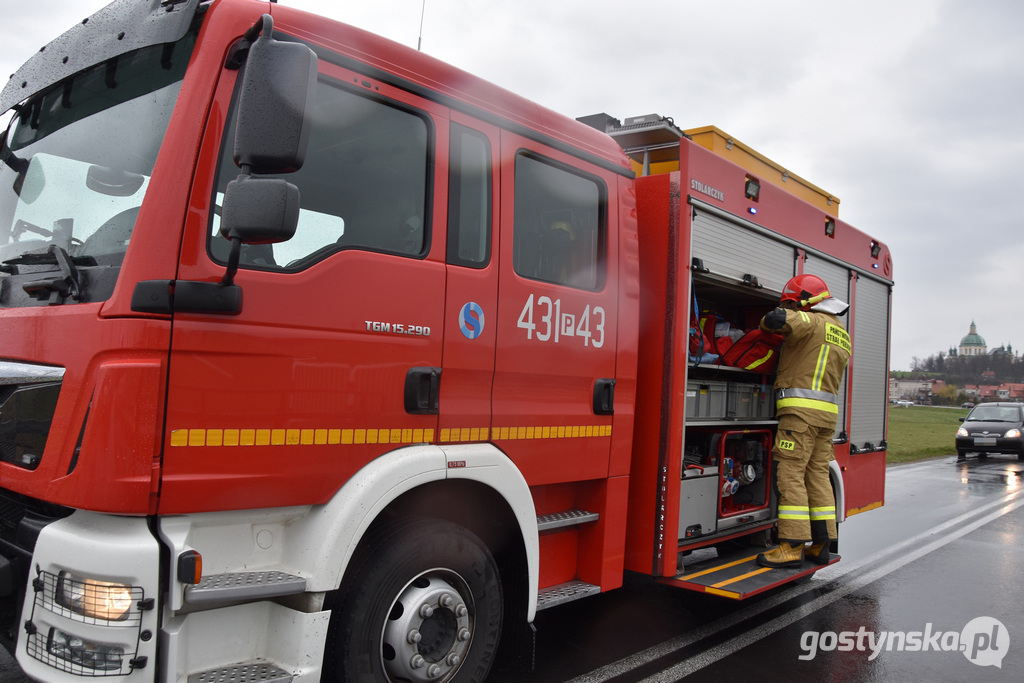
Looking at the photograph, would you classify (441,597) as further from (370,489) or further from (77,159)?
(77,159)

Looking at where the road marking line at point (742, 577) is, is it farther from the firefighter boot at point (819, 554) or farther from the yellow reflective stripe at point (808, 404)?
the yellow reflective stripe at point (808, 404)

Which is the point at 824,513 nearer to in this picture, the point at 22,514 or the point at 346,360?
the point at 346,360

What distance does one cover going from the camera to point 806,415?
5156mm

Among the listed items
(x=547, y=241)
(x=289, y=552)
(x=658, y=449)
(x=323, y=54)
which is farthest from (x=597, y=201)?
(x=289, y=552)

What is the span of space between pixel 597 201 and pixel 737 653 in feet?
8.99

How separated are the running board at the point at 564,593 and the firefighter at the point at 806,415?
1776 mm

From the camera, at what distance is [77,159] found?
9.12 ft

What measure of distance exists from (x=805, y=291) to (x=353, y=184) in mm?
3760

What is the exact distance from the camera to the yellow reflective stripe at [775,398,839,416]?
203 inches

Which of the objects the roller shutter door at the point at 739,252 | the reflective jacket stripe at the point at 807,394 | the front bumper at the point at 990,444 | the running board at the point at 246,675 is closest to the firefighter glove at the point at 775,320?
the roller shutter door at the point at 739,252

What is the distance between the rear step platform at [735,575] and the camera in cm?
425

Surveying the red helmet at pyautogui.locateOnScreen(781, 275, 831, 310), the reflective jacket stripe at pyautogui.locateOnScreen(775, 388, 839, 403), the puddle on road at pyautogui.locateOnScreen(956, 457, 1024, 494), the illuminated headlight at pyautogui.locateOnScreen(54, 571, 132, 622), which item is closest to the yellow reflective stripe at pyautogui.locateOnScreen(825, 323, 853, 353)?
the red helmet at pyautogui.locateOnScreen(781, 275, 831, 310)

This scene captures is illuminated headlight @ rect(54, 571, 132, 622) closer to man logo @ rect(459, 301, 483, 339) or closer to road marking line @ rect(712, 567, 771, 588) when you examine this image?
man logo @ rect(459, 301, 483, 339)

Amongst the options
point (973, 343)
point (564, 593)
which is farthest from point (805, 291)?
point (973, 343)
